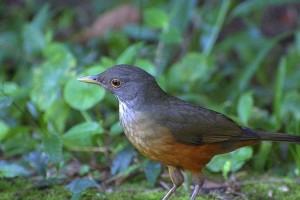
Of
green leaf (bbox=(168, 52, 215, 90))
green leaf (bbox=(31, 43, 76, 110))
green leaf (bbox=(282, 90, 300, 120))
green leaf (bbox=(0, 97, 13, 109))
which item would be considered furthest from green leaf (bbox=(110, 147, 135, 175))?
green leaf (bbox=(282, 90, 300, 120))

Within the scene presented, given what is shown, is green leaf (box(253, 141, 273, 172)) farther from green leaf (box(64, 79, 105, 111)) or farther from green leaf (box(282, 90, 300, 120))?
green leaf (box(64, 79, 105, 111))

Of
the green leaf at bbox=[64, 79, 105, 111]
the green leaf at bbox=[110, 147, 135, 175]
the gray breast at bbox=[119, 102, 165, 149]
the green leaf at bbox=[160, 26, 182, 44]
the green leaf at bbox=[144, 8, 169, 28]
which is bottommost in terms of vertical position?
the green leaf at bbox=[110, 147, 135, 175]

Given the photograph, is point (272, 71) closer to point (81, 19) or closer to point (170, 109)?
point (81, 19)

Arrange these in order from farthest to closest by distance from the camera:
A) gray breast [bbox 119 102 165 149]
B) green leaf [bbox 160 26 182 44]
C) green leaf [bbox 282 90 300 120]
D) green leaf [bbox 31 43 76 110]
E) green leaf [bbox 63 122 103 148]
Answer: green leaf [bbox 160 26 182 44] → green leaf [bbox 282 90 300 120] → green leaf [bbox 31 43 76 110] → green leaf [bbox 63 122 103 148] → gray breast [bbox 119 102 165 149]

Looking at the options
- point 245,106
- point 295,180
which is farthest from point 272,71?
point 295,180

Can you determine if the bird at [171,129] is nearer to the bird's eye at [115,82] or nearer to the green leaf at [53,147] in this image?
the bird's eye at [115,82]

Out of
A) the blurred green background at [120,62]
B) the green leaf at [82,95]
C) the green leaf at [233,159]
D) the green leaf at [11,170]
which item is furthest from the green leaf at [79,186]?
the green leaf at [233,159]
